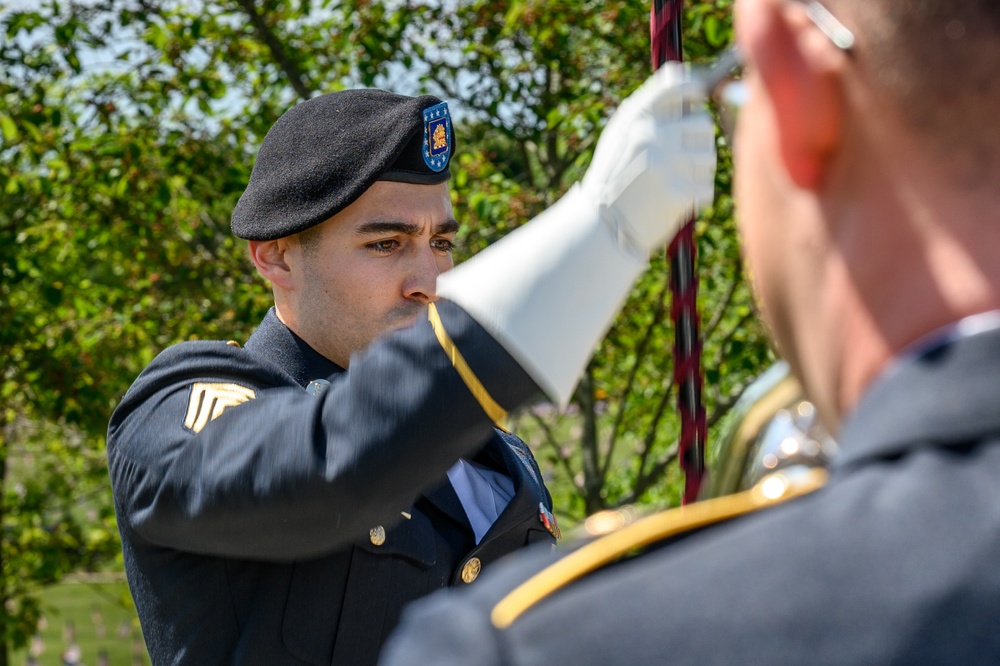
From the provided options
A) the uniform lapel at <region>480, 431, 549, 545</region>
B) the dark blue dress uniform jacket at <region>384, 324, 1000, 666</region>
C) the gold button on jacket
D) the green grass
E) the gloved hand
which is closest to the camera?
the dark blue dress uniform jacket at <region>384, 324, 1000, 666</region>

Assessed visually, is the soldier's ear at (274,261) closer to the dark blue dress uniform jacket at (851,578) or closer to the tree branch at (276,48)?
the dark blue dress uniform jacket at (851,578)

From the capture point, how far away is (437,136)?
206 centimetres

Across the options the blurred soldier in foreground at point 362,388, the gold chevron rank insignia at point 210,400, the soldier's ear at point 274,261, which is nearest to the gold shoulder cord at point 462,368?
the blurred soldier in foreground at point 362,388

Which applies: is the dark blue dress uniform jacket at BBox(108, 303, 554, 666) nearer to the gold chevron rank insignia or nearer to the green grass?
the gold chevron rank insignia

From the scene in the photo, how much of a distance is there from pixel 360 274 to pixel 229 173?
3054 millimetres

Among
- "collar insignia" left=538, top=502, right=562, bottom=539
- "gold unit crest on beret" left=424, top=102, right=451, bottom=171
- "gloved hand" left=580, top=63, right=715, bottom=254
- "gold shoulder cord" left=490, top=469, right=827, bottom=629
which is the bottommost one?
"collar insignia" left=538, top=502, right=562, bottom=539

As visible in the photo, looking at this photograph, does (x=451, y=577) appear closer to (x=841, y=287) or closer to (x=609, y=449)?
(x=841, y=287)

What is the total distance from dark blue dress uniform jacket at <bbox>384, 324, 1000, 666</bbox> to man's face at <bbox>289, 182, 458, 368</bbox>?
1216 mm

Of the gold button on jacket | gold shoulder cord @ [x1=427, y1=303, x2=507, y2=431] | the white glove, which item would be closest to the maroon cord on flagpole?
the white glove

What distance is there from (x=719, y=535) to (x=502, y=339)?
0.53 m

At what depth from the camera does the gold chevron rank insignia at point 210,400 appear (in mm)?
1491

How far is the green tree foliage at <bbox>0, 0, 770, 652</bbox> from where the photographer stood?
4.88m

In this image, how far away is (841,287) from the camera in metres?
0.74

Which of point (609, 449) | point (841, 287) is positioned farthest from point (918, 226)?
point (609, 449)
